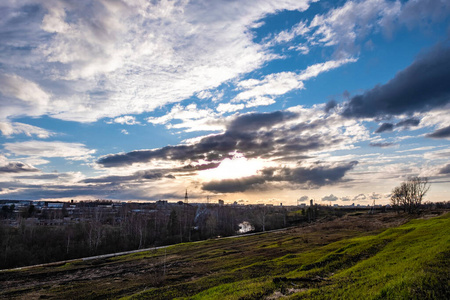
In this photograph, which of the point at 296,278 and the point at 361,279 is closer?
the point at 361,279

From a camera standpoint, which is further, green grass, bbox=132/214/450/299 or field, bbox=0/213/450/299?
field, bbox=0/213/450/299

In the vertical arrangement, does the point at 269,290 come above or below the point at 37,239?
above

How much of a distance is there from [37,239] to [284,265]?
9762 cm

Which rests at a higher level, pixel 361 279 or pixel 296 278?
pixel 361 279

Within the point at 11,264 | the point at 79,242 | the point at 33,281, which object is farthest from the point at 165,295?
the point at 79,242

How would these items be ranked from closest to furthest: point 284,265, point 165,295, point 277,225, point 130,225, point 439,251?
point 439,251
point 165,295
point 284,265
point 130,225
point 277,225

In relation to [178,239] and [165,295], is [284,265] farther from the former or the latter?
[178,239]

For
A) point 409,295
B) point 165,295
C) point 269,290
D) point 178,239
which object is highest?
point 409,295

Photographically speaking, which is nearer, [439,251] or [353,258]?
[439,251]

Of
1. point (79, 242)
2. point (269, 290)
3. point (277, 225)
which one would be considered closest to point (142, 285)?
point (269, 290)

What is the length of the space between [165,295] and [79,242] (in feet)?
273

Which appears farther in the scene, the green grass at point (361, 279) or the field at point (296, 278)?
the field at point (296, 278)

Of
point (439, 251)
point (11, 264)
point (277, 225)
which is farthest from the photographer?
point (277, 225)

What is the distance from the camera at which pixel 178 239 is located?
109938mm
